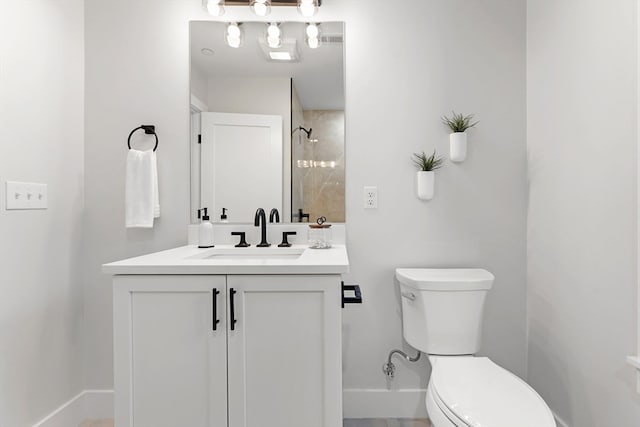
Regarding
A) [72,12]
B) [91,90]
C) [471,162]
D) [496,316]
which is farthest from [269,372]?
[72,12]

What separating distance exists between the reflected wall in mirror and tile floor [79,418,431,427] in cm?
102

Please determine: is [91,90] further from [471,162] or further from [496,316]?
[496,316]

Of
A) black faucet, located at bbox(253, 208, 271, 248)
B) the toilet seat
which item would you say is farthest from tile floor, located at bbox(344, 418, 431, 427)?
black faucet, located at bbox(253, 208, 271, 248)

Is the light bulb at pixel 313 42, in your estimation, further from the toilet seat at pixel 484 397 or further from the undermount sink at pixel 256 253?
the toilet seat at pixel 484 397

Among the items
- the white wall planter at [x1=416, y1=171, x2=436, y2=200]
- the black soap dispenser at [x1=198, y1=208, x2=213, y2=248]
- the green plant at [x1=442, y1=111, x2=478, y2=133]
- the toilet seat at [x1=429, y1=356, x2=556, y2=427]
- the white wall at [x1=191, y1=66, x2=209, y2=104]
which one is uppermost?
the white wall at [x1=191, y1=66, x2=209, y2=104]

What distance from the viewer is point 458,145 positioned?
5.70 feet

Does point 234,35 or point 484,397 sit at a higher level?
point 234,35

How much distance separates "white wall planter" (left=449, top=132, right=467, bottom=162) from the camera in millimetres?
1735

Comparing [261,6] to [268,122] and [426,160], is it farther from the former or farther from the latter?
[426,160]

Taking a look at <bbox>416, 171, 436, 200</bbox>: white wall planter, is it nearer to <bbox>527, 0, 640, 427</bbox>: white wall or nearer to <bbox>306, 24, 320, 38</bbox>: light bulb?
<bbox>527, 0, 640, 427</bbox>: white wall

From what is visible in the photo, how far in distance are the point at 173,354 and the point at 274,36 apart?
1.54m

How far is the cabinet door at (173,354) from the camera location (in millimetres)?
1164

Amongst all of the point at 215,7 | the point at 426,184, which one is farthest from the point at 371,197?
the point at 215,7

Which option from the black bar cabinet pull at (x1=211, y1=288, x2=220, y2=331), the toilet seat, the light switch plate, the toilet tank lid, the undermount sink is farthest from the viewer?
the undermount sink
